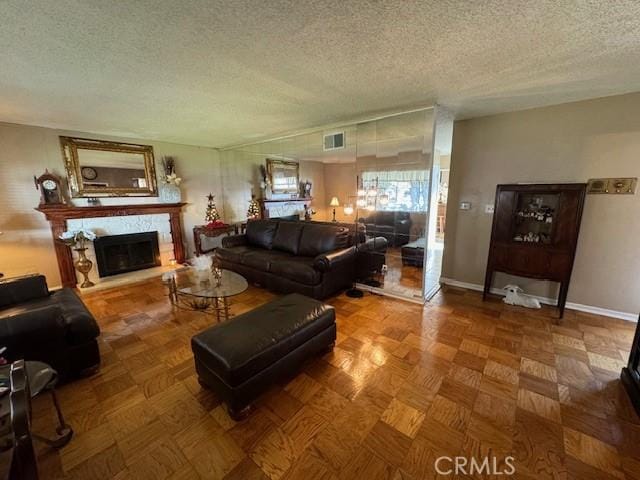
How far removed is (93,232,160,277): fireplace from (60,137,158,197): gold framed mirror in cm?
68

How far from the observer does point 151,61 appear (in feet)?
5.67

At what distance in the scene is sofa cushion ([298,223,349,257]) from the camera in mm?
3346

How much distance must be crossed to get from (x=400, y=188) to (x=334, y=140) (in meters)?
1.23

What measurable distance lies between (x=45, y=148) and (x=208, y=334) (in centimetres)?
385

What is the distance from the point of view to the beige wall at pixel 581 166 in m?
2.48

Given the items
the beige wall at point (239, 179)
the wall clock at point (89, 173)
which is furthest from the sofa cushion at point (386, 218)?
the wall clock at point (89, 173)

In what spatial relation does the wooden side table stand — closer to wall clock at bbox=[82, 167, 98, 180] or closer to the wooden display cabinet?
wall clock at bbox=[82, 167, 98, 180]

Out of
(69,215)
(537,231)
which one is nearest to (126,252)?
(69,215)

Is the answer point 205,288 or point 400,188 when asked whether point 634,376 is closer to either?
point 400,188

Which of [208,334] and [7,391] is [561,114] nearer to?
[208,334]

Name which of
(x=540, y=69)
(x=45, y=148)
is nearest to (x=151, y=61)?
(x=540, y=69)

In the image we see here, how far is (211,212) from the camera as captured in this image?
4.98m

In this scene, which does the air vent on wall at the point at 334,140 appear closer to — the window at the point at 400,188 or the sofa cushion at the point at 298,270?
the window at the point at 400,188

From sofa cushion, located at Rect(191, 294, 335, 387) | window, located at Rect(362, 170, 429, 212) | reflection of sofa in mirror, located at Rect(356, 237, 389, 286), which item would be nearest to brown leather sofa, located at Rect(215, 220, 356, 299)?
reflection of sofa in mirror, located at Rect(356, 237, 389, 286)
